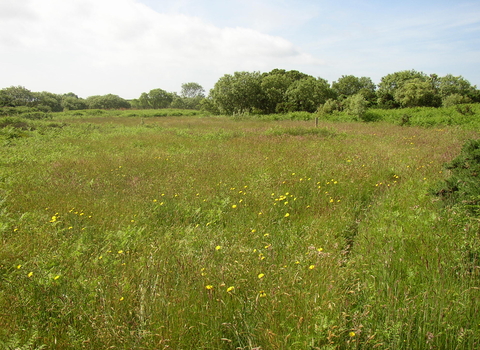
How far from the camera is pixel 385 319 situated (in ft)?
6.36

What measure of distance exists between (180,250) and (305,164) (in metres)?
4.95

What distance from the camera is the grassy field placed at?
197 cm

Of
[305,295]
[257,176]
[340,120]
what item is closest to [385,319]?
[305,295]

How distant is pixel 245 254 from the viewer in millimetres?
3098

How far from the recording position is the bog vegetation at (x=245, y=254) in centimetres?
197

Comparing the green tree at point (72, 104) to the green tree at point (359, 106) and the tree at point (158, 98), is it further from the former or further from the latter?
the green tree at point (359, 106)

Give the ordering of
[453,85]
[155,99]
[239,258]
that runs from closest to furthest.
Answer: [239,258] < [453,85] < [155,99]

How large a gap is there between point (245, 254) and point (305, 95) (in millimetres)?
37188

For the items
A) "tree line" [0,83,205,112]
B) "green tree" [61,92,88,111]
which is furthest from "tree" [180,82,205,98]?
"green tree" [61,92,88,111]

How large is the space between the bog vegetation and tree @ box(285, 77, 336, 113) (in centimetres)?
3022

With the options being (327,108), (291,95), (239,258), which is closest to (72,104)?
(291,95)

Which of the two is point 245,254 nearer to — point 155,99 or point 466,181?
point 466,181

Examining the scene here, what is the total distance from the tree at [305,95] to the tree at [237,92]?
4.92 metres

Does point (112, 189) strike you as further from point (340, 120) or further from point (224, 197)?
point (340, 120)
